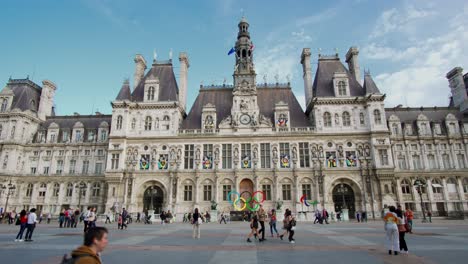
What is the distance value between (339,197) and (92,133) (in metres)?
39.7

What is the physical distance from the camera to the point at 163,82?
156 feet

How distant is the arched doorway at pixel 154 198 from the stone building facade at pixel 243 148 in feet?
0.47

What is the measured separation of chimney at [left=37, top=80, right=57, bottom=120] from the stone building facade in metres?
1.59

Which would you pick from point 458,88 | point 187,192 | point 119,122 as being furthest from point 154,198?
point 458,88

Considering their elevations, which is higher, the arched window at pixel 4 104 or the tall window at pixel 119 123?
the arched window at pixel 4 104

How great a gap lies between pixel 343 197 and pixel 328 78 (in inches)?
726

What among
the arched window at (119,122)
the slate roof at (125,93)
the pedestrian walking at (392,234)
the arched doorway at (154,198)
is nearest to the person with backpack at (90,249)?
the pedestrian walking at (392,234)

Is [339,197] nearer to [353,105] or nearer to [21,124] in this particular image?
[353,105]

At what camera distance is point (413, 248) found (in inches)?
464

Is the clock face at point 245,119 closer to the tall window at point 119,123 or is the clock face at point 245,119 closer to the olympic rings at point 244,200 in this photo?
the olympic rings at point 244,200

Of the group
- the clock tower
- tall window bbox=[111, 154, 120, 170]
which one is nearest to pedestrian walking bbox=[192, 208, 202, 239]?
the clock tower

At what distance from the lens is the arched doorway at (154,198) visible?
4134 centimetres

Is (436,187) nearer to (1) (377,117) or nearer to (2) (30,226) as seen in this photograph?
(1) (377,117)

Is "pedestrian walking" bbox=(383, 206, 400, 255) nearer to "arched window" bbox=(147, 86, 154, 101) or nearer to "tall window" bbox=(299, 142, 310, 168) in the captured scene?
"tall window" bbox=(299, 142, 310, 168)
